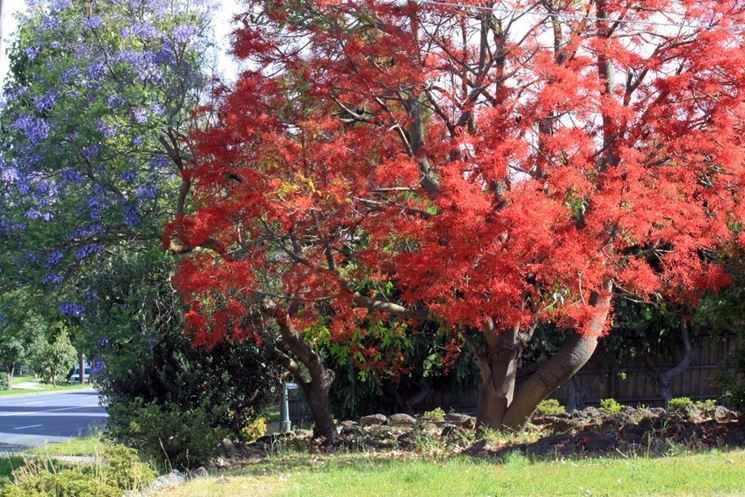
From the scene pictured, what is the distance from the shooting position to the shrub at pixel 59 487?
8844 mm

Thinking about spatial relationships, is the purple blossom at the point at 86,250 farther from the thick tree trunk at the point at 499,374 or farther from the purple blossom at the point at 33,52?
the thick tree trunk at the point at 499,374

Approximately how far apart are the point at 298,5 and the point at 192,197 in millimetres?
3554

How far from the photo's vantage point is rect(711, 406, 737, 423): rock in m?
12.2

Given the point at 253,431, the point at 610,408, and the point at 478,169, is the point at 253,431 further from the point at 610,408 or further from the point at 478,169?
the point at 478,169

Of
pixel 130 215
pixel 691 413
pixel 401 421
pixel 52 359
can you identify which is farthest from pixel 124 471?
pixel 52 359

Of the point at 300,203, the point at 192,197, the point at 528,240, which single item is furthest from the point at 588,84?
the point at 192,197

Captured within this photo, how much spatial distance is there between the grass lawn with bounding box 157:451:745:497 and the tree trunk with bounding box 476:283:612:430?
8.50 feet

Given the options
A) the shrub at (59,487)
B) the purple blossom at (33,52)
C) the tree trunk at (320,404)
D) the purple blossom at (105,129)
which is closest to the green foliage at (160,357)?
the tree trunk at (320,404)

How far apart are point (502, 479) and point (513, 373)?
14.6 feet

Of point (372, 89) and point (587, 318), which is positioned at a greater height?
point (372, 89)

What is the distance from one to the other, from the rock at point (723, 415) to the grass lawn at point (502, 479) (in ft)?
9.21

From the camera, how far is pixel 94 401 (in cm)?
4147

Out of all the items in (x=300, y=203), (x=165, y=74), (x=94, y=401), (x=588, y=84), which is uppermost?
(x=165, y=74)

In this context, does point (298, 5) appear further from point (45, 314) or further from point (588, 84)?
point (45, 314)
